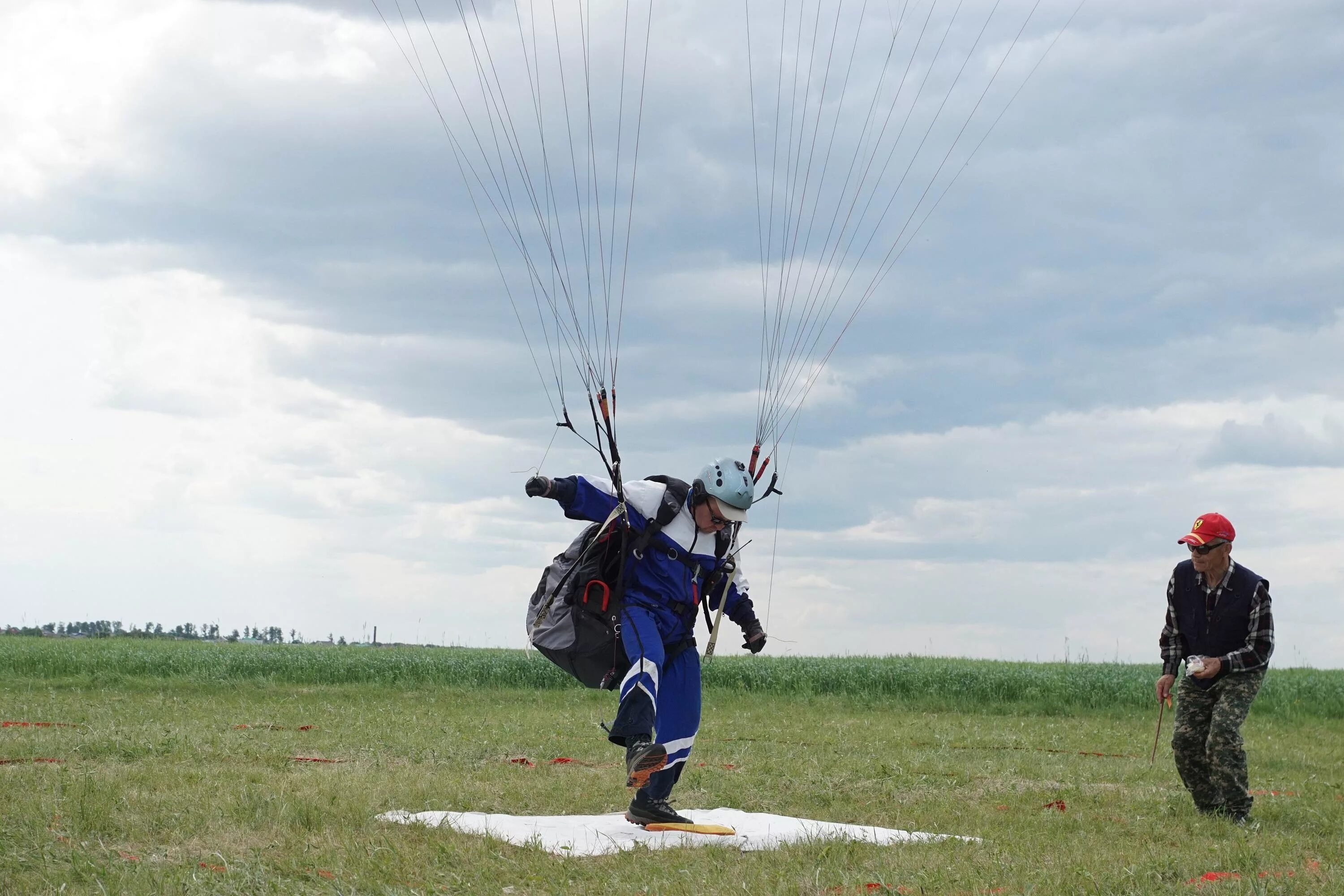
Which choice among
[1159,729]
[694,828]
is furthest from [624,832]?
[1159,729]

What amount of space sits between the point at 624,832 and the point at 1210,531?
4.82 metres

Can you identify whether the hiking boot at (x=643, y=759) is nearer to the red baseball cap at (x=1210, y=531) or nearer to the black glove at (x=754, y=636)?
the black glove at (x=754, y=636)

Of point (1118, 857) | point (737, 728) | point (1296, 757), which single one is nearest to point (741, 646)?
point (1118, 857)

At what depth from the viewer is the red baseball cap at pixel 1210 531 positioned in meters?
9.16

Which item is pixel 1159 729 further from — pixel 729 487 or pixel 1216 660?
pixel 729 487

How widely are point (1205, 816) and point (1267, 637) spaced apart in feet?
4.82

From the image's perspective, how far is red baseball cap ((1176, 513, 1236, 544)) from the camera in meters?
9.16

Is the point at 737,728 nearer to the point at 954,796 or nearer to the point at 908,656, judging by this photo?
the point at 954,796

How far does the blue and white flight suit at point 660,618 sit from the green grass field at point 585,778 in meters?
0.92

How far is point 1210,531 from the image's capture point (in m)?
9.17

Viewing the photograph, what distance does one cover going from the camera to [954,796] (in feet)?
35.8

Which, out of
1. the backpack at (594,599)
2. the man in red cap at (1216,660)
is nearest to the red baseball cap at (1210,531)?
the man in red cap at (1216,660)

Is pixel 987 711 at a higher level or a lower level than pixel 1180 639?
lower

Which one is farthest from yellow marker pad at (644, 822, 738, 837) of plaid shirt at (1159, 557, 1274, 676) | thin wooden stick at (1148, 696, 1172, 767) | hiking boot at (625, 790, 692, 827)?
plaid shirt at (1159, 557, 1274, 676)
